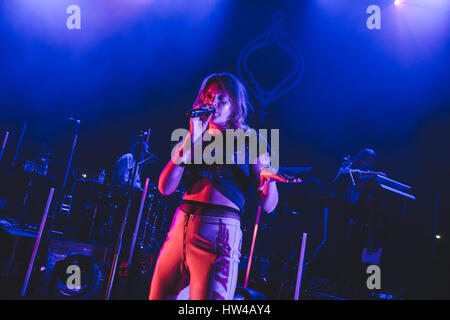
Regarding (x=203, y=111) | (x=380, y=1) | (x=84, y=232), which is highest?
(x=380, y=1)

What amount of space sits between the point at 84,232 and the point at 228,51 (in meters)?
4.05

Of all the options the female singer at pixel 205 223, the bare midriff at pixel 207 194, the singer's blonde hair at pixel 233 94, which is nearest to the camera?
the female singer at pixel 205 223

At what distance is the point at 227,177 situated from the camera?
141cm

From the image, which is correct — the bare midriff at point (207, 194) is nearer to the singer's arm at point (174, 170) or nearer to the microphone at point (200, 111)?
the singer's arm at point (174, 170)

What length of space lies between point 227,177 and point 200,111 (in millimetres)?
356

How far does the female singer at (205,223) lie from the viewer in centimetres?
121

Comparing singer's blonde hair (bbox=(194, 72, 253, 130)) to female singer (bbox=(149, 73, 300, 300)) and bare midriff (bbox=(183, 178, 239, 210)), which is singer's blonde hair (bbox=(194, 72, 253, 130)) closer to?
female singer (bbox=(149, 73, 300, 300))

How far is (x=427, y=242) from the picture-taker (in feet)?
15.6

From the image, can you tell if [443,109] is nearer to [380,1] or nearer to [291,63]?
[380,1]

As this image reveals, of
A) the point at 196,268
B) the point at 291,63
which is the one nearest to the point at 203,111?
the point at 196,268

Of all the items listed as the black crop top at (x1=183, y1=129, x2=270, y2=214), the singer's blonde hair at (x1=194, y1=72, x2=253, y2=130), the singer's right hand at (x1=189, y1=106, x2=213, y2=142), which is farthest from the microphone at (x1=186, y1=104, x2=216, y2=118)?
the black crop top at (x1=183, y1=129, x2=270, y2=214)

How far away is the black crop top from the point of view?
54.1 inches

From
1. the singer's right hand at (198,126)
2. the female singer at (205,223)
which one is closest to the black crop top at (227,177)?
the female singer at (205,223)

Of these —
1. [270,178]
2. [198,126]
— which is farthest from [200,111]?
[270,178]
